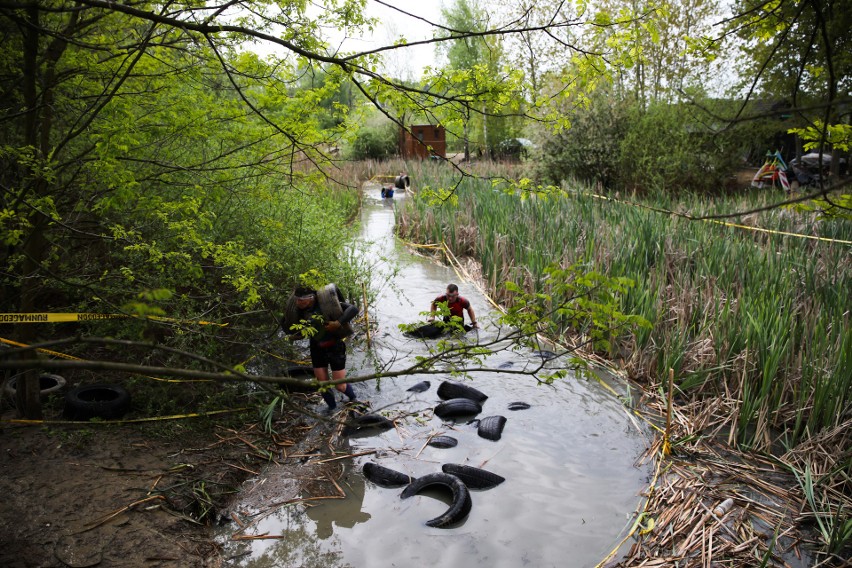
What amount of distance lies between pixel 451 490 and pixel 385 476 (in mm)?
543

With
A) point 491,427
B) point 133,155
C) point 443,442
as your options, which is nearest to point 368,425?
point 443,442

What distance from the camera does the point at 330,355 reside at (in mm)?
5641

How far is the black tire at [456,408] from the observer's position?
17.6 ft

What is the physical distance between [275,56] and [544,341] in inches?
170

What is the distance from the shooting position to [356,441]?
198 inches

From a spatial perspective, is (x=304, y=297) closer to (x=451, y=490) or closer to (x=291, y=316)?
(x=291, y=316)

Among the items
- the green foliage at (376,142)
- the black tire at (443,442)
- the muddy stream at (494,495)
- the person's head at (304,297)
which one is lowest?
the muddy stream at (494,495)

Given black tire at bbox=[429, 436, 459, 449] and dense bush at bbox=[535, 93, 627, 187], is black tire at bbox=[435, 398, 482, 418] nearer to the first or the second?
black tire at bbox=[429, 436, 459, 449]

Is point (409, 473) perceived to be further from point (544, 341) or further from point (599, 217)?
point (599, 217)

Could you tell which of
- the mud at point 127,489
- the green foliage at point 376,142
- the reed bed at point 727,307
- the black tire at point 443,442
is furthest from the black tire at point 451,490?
the green foliage at point 376,142

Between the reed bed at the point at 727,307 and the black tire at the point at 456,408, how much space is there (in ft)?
3.50

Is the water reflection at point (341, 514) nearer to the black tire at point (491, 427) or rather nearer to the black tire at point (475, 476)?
the black tire at point (475, 476)

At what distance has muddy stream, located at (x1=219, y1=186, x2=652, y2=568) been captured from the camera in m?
3.67

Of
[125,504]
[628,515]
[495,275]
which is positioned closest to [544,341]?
[495,275]
